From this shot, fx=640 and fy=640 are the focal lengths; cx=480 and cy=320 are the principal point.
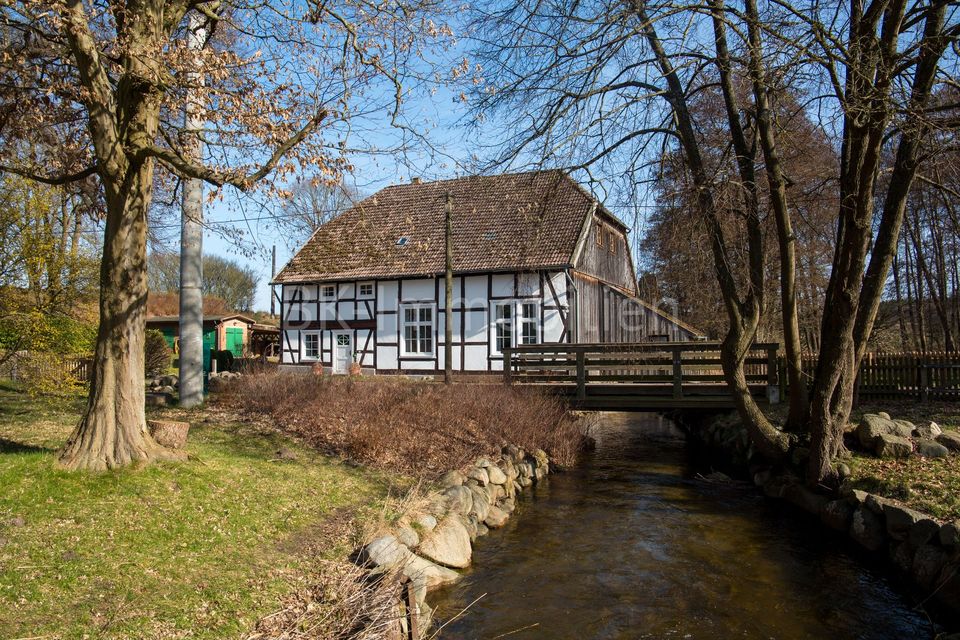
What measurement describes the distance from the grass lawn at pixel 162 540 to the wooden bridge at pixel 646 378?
700 centimetres

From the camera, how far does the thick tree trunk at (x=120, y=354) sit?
6422 millimetres

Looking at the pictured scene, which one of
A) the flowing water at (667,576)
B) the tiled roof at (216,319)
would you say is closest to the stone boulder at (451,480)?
the flowing water at (667,576)

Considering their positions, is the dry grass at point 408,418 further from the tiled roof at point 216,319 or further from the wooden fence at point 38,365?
the tiled roof at point 216,319

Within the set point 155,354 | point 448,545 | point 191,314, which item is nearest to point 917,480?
point 448,545

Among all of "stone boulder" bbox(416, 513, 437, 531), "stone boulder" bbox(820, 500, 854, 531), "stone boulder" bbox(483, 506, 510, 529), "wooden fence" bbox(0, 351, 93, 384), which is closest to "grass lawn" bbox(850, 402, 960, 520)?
"stone boulder" bbox(820, 500, 854, 531)

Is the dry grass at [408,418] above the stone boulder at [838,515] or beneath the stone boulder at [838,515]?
above

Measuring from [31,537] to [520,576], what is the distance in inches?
177

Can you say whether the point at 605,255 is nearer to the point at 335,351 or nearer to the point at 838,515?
the point at 335,351

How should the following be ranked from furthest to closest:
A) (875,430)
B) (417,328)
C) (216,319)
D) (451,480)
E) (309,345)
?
(216,319) < (309,345) < (417,328) < (875,430) < (451,480)

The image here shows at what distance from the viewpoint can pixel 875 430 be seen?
9219 mm

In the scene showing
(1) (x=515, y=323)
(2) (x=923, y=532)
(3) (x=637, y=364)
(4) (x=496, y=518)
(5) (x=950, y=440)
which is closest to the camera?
(2) (x=923, y=532)

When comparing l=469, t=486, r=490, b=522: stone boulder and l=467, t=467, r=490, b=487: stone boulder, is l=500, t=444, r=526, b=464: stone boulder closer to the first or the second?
l=467, t=467, r=490, b=487: stone boulder

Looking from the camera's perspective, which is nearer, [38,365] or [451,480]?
[451,480]

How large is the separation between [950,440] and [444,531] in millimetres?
7001
